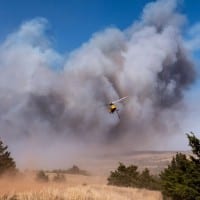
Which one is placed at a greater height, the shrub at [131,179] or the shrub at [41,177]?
the shrub at [41,177]

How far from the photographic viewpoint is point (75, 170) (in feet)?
448

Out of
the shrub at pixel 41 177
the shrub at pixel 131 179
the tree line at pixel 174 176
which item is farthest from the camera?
the shrub at pixel 131 179

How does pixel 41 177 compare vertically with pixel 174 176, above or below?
above

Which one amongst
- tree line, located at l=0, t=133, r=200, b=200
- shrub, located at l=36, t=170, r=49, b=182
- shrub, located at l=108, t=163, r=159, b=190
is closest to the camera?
tree line, located at l=0, t=133, r=200, b=200

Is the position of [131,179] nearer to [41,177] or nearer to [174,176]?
[41,177]

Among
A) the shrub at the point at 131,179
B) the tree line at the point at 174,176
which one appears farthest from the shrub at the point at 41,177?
the shrub at the point at 131,179

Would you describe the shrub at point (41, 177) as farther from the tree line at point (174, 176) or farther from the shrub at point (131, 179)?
the shrub at point (131, 179)

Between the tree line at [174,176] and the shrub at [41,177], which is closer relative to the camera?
the tree line at [174,176]

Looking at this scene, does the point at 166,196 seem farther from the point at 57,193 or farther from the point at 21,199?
the point at 21,199

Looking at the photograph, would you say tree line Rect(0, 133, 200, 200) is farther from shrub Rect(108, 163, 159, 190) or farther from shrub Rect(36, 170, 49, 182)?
shrub Rect(36, 170, 49, 182)

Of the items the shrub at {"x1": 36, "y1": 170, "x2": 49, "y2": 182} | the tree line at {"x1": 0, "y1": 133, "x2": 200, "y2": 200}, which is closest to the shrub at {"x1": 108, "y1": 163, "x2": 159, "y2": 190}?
the tree line at {"x1": 0, "y1": 133, "x2": 200, "y2": 200}

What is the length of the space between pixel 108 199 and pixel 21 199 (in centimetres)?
988

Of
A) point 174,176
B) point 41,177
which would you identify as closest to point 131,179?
point 41,177

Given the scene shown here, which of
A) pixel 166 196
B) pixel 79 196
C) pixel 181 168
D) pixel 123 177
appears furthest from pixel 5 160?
pixel 181 168
